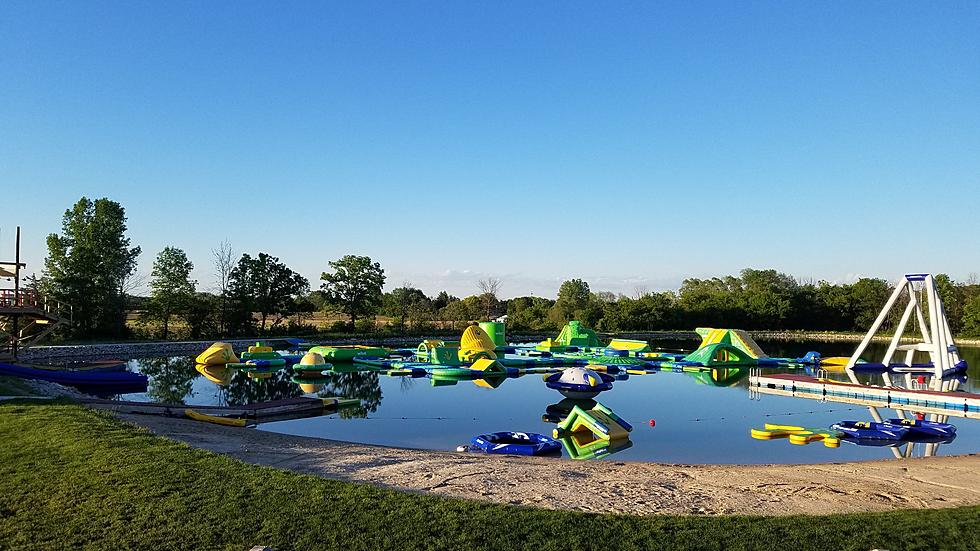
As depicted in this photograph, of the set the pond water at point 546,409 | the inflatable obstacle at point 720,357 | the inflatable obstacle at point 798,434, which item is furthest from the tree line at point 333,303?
the inflatable obstacle at point 798,434

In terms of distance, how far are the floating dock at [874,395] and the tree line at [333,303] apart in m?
32.9

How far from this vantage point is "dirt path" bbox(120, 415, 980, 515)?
8633 millimetres

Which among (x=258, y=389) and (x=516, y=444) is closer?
(x=516, y=444)

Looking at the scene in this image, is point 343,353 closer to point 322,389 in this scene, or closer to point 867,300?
point 322,389

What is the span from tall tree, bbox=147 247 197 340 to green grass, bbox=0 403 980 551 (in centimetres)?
3750

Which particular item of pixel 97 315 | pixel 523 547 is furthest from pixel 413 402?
pixel 97 315

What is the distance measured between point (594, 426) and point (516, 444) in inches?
88.7

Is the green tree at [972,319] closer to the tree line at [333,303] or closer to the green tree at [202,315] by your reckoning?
the tree line at [333,303]

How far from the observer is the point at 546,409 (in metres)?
19.9

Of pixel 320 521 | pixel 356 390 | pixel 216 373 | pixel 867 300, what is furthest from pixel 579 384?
pixel 867 300

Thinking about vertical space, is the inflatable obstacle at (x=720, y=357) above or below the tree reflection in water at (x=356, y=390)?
above

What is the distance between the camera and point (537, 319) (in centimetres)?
6250

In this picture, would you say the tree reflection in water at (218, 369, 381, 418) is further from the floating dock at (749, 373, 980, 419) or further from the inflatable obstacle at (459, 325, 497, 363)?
the floating dock at (749, 373, 980, 419)

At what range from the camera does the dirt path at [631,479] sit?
8633 millimetres
